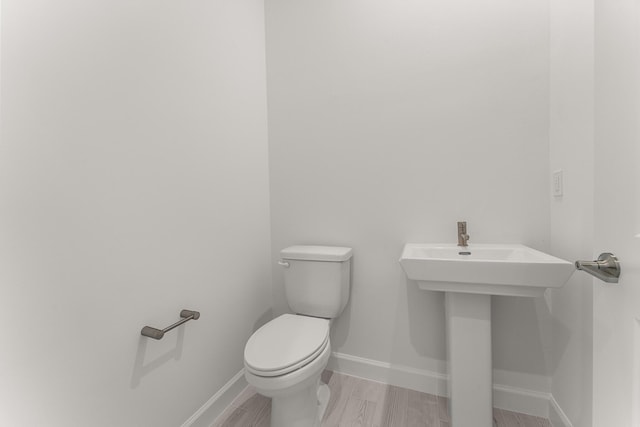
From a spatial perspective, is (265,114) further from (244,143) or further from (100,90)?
(100,90)

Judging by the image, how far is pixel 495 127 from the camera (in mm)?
1293

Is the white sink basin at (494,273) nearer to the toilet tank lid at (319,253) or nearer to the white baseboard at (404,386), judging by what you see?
the toilet tank lid at (319,253)

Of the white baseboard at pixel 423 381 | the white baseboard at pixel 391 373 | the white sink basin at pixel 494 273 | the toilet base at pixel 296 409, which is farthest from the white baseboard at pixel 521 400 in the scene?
the toilet base at pixel 296 409

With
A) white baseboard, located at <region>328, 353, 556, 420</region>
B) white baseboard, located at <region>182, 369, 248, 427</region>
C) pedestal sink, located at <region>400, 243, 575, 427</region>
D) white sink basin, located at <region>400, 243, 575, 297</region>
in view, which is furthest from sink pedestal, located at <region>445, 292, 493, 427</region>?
white baseboard, located at <region>182, 369, 248, 427</region>

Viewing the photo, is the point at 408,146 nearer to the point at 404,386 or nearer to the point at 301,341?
the point at 301,341

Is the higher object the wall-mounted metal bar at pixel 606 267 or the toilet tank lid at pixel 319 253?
the wall-mounted metal bar at pixel 606 267

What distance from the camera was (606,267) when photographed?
1.58ft

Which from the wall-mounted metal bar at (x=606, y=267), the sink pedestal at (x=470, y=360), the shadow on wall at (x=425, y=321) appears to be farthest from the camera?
the shadow on wall at (x=425, y=321)

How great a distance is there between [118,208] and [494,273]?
138 centimetres

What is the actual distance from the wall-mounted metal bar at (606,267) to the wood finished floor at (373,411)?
115cm

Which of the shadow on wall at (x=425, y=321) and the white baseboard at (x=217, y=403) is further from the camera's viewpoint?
the shadow on wall at (x=425, y=321)

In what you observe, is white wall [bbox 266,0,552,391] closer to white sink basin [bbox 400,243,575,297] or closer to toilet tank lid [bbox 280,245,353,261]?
toilet tank lid [bbox 280,245,353,261]

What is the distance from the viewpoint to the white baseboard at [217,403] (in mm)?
1206

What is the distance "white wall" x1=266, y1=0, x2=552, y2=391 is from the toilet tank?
13 cm
